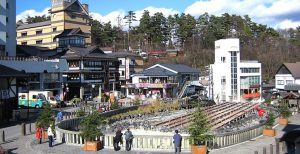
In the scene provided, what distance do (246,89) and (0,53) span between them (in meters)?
38.4

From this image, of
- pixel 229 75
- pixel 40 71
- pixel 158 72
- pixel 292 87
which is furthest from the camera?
pixel 158 72

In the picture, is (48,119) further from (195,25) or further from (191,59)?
(195,25)

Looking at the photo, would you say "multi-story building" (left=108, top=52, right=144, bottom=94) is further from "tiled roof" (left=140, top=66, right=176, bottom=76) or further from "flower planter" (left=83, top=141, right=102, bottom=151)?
"flower planter" (left=83, top=141, right=102, bottom=151)

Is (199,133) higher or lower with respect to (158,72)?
lower

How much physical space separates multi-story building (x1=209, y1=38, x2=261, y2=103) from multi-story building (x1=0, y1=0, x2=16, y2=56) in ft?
104

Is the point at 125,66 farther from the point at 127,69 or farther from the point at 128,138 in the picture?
the point at 128,138

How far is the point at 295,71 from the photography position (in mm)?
72125

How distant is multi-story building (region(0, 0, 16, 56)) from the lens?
172 feet

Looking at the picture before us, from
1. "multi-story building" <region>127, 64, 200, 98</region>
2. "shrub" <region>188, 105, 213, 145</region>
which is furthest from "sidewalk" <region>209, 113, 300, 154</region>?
"multi-story building" <region>127, 64, 200, 98</region>

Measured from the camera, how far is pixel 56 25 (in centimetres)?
8756

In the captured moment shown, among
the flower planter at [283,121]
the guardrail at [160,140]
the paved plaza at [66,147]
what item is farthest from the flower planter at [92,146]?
the flower planter at [283,121]

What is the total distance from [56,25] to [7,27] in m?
32.1

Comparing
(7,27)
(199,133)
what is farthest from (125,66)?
(199,133)

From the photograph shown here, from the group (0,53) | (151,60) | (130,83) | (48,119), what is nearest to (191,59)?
(151,60)
